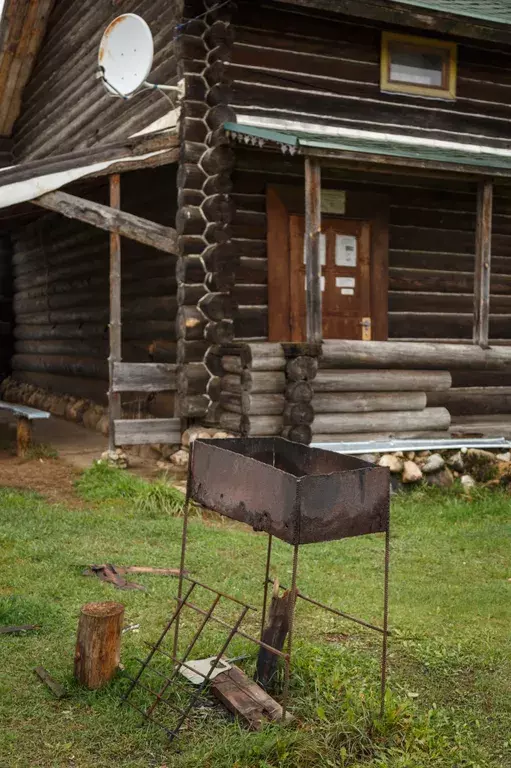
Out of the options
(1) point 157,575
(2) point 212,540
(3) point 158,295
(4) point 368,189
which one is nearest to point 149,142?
(3) point 158,295

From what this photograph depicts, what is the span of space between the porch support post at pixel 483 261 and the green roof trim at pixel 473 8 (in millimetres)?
2087

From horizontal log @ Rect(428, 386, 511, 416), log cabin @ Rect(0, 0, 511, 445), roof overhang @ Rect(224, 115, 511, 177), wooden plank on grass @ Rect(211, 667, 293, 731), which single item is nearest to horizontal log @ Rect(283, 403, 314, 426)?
log cabin @ Rect(0, 0, 511, 445)

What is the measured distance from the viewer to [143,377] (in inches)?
369

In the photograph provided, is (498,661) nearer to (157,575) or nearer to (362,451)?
(157,575)

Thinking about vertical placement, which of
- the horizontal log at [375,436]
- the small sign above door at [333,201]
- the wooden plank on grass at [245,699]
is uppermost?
the small sign above door at [333,201]

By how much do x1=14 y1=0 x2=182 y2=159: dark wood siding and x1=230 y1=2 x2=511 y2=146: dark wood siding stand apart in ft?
3.23

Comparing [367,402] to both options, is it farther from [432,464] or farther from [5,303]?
[5,303]

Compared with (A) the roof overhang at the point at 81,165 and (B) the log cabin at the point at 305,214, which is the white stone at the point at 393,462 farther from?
(A) the roof overhang at the point at 81,165

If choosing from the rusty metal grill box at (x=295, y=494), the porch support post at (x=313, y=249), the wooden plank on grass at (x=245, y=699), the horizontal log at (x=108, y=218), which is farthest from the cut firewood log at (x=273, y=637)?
the horizontal log at (x=108, y=218)

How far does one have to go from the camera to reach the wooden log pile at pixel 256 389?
28.7 ft

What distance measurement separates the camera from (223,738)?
11.6 ft

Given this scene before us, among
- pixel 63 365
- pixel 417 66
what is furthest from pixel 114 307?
pixel 63 365

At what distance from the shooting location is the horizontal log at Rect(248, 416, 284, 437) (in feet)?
28.9

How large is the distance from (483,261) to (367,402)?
210cm
